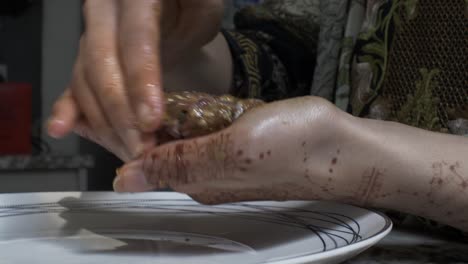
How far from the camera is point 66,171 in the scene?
138 cm

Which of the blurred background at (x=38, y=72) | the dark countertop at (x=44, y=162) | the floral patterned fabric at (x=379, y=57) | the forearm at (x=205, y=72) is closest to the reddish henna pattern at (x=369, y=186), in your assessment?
the floral patterned fabric at (x=379, y=57)

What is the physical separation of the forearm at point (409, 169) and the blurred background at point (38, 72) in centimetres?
119

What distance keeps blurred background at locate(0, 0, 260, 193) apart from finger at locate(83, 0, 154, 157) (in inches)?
44.9

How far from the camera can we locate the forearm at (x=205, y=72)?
2.11 feet

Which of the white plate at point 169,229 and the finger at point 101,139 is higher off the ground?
the finger at point 101,139

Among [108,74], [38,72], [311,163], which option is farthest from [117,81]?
[38,72]

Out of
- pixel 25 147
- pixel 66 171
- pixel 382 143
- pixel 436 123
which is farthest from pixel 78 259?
pixel 25 147

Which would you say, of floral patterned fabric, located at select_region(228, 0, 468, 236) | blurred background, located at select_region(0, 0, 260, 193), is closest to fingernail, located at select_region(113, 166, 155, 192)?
floral patterned fabric, located at select_region(228, 0, 468, 236)

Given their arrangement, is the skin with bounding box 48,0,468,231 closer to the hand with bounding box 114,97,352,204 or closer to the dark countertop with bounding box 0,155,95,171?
the hand with bounding box 114,97,352,204

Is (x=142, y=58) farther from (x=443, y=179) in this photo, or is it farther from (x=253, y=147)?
(x=443, y=179)

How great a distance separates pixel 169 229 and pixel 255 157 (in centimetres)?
14

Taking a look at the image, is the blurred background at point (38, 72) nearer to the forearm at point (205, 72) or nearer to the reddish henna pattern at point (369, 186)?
the forearm at point (205, 72)

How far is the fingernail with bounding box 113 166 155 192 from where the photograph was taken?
33cm

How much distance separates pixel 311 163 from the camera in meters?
0.34
